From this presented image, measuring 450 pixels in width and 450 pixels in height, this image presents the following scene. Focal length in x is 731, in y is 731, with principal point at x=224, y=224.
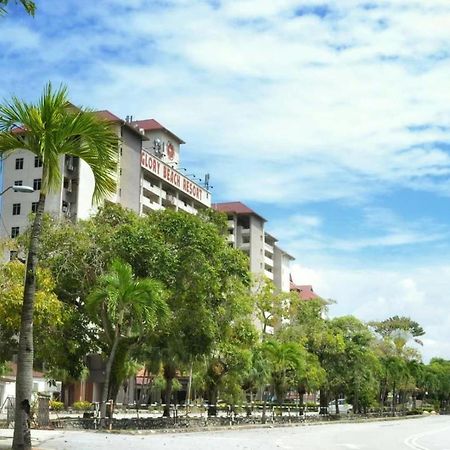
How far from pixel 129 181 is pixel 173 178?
36.8 ft

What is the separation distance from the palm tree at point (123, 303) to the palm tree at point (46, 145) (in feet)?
40.8

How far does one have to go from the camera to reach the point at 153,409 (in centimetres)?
7400

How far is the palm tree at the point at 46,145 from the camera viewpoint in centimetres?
1570

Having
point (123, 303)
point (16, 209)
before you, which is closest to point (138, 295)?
point (123, 303)

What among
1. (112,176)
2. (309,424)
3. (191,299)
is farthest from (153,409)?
(112,176)

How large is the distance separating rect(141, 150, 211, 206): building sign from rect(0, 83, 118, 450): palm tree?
7621cm

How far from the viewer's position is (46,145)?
642 inches

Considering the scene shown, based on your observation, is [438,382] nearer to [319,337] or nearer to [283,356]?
[319,337]

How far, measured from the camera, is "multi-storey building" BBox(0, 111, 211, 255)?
82.9 m

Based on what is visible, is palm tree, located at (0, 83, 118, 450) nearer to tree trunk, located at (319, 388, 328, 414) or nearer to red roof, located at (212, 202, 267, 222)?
tree trunk, located at (319, 388, 328, 414)

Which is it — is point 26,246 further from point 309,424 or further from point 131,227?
point 309,424

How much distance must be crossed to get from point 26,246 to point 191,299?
7917mm

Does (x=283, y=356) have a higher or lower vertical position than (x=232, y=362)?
higher

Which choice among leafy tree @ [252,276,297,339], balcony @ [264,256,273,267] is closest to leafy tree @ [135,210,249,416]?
leafy tree @ [252,276,297,339]
